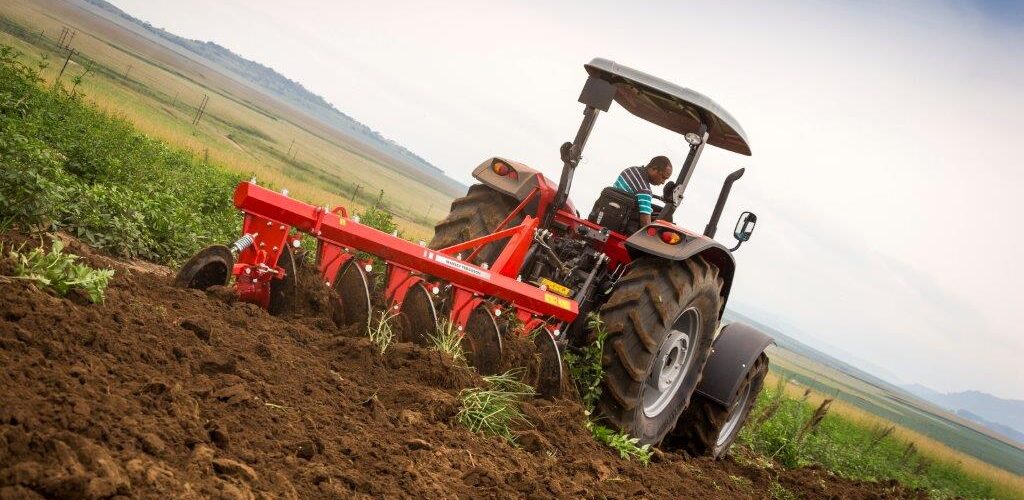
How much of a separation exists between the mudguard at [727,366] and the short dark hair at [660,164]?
154 cm

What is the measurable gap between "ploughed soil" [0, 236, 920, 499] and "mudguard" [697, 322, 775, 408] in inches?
53.5

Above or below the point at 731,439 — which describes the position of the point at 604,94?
above

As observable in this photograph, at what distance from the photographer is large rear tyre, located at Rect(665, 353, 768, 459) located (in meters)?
7.16

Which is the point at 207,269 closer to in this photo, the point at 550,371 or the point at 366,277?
the point at 366,277

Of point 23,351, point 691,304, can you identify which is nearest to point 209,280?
point 23,351

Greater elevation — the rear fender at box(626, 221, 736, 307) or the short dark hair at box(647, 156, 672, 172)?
the short dark hair at box(647, 156, 672, 172)

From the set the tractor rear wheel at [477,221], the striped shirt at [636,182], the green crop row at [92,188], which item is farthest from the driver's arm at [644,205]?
the green crop row at [92,188]

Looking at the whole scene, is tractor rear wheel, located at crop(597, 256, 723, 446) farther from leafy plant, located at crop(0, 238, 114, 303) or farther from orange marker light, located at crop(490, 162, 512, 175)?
leafy plant, located at crop(0, 238, 114, 303)

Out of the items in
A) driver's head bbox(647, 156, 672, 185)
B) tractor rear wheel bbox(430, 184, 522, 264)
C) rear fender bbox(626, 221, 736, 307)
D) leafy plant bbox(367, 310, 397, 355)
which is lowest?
leafy plant bbox(367, 310, 397, 355)

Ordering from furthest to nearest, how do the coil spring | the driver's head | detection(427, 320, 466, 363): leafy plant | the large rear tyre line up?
the large rear tyre → the driver's head → detection(427, 320, 466, 363): leafy plant → the coil spring

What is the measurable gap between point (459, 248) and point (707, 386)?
237 centimetres

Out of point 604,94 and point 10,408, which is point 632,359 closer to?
point 604,94

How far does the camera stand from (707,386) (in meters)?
7.11

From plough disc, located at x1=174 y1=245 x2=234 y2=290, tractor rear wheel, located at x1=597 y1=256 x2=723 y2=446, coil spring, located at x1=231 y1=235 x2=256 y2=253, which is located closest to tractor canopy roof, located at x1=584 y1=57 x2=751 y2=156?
tractor rear wheel, located at x1=597 y1=256 x2=723 y2=446
